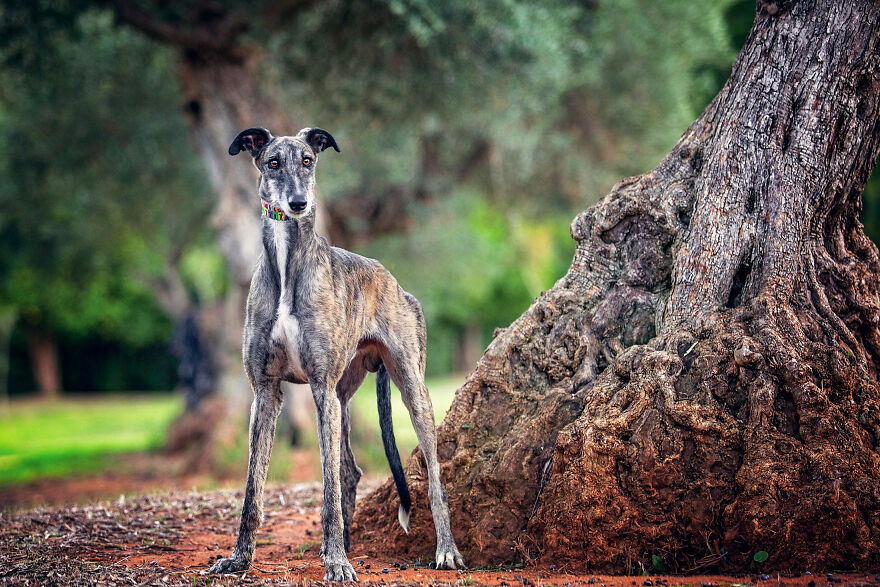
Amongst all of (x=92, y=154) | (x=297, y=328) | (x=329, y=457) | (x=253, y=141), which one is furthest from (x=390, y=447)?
(x=92, y=154)

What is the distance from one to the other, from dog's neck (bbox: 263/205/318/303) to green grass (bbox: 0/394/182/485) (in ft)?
31.6

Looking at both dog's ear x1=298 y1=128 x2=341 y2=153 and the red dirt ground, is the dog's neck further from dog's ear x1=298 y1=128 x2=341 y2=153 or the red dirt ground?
the red dirt ground

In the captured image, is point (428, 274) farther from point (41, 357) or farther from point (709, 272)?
point (41, 357)

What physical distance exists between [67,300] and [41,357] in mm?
4979

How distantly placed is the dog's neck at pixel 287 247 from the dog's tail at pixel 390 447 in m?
1.22

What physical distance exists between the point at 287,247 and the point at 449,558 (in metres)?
2.30

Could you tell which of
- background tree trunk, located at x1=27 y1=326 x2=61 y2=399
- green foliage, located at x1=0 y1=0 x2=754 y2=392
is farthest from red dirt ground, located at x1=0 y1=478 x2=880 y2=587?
background tree trunk, located at x1=27 y1=326 x2=61 y2=399

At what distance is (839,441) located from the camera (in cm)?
481

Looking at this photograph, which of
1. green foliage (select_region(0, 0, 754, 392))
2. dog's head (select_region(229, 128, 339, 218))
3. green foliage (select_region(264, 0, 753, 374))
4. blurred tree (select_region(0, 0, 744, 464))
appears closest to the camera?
dog's head (select_region(229, 128, 339, 218))

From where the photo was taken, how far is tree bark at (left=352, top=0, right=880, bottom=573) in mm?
4797

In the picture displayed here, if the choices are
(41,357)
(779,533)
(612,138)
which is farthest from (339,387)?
(41,357)

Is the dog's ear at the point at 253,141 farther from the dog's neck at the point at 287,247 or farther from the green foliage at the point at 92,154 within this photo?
the green foliage at the point at 92,154

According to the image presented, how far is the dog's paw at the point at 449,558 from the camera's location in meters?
5.32

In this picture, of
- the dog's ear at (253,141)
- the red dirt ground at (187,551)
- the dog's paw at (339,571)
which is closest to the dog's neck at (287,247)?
the dog's ear at (253,141)
